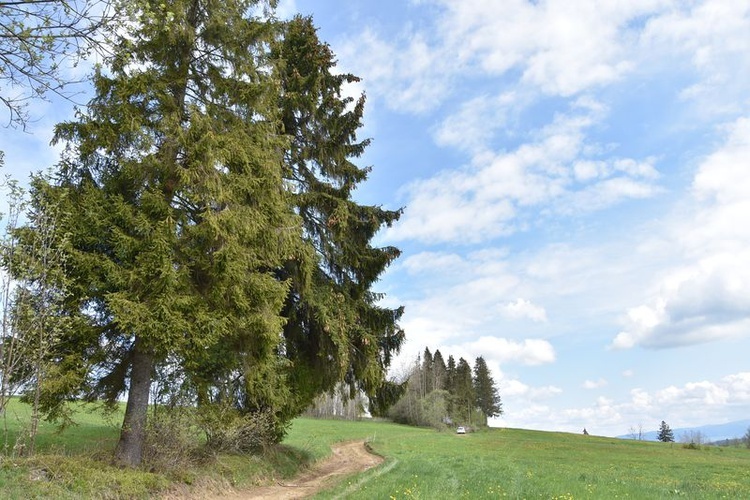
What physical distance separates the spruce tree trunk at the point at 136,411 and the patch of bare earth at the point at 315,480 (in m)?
2.21

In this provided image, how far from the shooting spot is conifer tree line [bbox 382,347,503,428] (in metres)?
69.2

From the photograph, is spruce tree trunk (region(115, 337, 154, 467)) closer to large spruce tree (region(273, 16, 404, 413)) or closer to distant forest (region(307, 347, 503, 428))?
large spruce tree (region(273, 16, 404, 413))

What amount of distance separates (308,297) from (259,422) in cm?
378

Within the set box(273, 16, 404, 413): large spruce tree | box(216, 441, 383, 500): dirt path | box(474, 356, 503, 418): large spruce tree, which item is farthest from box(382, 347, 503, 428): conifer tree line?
box(273, 16, 404, 413): large spruce tree

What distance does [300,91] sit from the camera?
1688 cm

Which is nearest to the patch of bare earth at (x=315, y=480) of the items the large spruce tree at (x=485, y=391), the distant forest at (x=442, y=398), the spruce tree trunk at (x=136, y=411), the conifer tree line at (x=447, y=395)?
the spruce tree trunk at (x=136, y=411)

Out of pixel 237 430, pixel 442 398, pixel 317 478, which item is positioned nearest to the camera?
pixel 237 430

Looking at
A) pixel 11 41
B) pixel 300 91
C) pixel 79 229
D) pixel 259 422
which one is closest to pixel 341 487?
pixel 259 422

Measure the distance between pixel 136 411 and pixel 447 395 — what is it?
2796 inches

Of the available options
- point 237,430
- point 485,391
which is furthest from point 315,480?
point 485,391

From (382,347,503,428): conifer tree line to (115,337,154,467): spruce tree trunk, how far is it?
57592mm

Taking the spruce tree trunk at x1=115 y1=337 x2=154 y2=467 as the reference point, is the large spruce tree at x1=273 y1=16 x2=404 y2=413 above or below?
above

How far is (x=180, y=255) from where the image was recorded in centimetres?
1071

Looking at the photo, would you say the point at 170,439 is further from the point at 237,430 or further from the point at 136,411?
the point at 237,430
